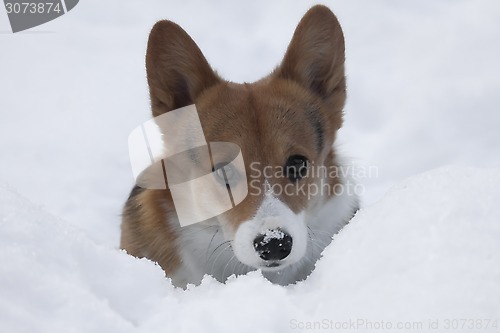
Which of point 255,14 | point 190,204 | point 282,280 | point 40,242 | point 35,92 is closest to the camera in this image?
point 40,242

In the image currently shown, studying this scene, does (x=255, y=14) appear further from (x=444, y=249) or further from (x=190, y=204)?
(x=444, y=249)

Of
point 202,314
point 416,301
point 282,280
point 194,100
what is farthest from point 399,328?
point 194,100

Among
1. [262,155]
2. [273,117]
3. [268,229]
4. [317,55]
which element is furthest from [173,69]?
[268,229]

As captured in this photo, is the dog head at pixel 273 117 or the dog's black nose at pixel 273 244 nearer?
the dog's black nose at pixel 273 244

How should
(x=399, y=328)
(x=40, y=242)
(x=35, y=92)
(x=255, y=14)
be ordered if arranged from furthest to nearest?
(x=255, y=14) < (x=35, y=92) < (x=40, y=242) < (x=399, y=328)

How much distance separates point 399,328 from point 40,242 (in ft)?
2.95

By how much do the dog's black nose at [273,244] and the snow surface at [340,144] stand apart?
373mm

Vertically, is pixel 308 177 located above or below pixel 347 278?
below

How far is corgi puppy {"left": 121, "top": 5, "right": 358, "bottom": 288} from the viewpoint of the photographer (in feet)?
9.10

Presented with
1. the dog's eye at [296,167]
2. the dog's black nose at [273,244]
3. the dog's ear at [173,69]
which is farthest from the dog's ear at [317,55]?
the dog's black nose at [273,244]

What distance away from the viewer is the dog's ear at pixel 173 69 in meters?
3.04

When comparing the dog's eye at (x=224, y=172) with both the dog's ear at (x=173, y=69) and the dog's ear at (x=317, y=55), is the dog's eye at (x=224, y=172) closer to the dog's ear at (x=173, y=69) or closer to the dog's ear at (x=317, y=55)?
the dog's ear at (x=173, y=69)

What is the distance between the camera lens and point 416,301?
1.44 metres

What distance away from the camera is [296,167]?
296cm
